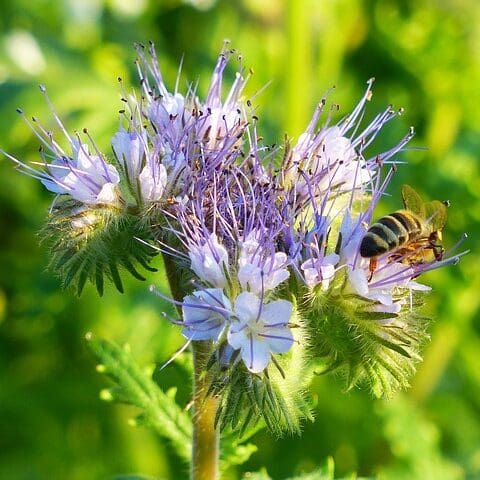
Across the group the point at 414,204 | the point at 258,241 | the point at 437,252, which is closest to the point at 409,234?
the point at 437,252

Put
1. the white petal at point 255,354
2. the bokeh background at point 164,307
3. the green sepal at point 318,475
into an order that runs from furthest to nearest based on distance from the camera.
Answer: the bokeh background at point 164,307, the green sepal at point 318,475, the white petal at point 255,354

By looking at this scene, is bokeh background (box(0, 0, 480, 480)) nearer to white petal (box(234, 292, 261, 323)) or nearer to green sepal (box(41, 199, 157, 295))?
green sepal (box(41, 199, 157, 295))

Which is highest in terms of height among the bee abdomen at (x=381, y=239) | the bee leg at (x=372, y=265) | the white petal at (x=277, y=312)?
the bee abdomen at (x=381, y=239)

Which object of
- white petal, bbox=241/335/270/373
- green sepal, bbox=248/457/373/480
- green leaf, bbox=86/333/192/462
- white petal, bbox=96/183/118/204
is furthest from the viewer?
green leaf, bbox=86/333/192/462

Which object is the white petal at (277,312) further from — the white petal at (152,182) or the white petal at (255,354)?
the white petal at (152,182)

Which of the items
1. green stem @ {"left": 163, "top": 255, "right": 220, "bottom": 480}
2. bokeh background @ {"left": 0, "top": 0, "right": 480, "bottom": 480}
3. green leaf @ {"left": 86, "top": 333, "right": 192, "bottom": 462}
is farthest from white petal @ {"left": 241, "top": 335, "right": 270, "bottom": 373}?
bokeh background @ {"left": 0, "top": 0, "right": 480, "bottom": 480}

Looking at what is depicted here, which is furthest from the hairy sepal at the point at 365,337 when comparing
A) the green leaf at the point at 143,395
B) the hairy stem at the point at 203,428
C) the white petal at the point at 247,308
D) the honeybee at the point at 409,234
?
the green leaf at the point at 143,395
